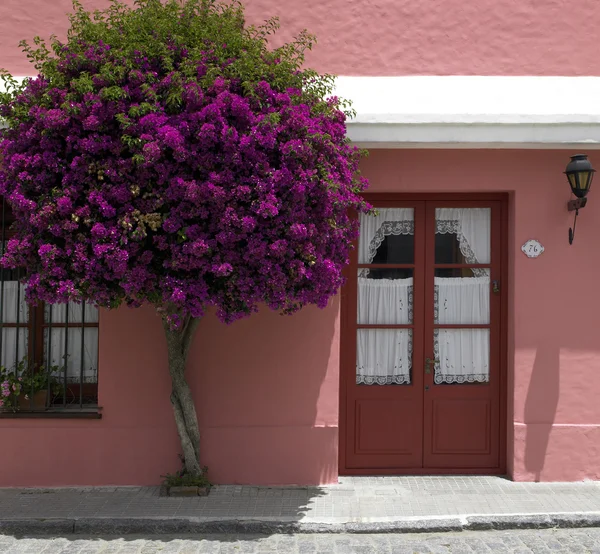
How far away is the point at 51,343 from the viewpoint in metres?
6.48

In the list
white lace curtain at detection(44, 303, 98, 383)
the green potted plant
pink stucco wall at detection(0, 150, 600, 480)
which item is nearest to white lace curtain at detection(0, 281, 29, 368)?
the green potted plant

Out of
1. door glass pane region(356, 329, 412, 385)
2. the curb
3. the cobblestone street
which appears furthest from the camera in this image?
door glass pane region(356, 329, 412, 385)

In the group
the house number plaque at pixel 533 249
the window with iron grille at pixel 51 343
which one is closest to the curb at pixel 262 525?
the window with iron grille at pixel 51 343

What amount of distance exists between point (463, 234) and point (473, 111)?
1.14 m

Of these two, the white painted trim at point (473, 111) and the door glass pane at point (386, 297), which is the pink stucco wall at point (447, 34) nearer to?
the white painted trim at point (473, 111)

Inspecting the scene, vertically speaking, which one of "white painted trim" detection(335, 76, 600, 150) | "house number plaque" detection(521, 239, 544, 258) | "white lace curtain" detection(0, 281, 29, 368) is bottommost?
"white lace curtain" detection(0, 281, 29, 368)

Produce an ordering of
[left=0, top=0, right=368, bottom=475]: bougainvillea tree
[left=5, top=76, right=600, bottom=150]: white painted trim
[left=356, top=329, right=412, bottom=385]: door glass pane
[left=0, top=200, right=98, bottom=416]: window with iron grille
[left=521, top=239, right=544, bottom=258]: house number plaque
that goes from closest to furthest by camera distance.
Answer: [left=0, top=0, right=368, bottom=475]: bougainvillea tree < [left=5, top=76, right=600, bottom=150]: white painted trim < [left=521, top=239, right=544, bottom=258]: house number plaque < [left=0, top=200, right=98, bottom=416]: window with iron grille < [left=356, top=329, right=412, bottom=385]: door glass pane

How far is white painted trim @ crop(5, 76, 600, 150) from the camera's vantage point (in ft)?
19.8

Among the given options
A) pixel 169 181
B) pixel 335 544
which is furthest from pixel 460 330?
pixel 169 181

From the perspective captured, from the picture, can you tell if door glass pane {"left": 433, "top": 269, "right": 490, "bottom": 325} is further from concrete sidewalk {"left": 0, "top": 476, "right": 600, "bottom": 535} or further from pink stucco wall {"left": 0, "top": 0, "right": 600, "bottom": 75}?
pink stucco wall {"left": 0, "top": 0, "right": 600, "bottom": 75}

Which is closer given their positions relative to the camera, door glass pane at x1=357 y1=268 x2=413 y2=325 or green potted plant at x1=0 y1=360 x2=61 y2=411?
green potted plant at x1=0 y1=360 x2=61 y2=411

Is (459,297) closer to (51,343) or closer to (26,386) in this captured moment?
(51,343)

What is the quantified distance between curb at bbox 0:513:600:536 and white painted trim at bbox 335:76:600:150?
3143mm

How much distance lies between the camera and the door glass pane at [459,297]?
655 centimetres
